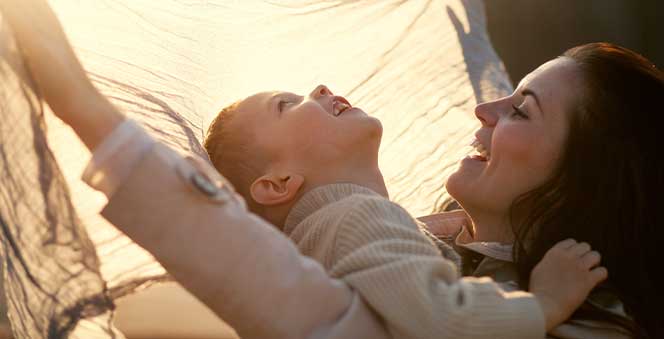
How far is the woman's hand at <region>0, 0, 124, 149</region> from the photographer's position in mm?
786

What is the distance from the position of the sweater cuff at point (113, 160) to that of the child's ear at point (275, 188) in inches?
17.4

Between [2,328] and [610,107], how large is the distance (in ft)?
4.17

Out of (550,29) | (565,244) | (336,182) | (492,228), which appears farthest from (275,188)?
(550,29)

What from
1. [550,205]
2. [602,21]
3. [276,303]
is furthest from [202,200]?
[602,21]

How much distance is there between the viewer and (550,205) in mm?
1139

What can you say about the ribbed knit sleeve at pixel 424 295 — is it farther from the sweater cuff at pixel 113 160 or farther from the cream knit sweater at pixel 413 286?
the sweater cuff at pixel 113 160

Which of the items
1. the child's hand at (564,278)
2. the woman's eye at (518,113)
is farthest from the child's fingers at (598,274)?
the woman's eye at (518,113)

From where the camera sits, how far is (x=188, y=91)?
1.41m

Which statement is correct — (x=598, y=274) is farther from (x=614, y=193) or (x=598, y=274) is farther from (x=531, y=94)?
(x=531, y=94)

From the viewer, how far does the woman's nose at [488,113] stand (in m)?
1.24

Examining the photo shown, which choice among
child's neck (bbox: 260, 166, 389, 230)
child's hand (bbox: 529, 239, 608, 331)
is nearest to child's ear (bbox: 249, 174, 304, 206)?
child's neck (bbox: 260, 166, 389, 230)

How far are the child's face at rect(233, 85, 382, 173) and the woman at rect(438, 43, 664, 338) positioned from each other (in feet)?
0.49

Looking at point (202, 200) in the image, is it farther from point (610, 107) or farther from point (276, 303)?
point (610, 107)

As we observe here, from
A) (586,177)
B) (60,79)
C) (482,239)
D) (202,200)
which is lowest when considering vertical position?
(482,239)
